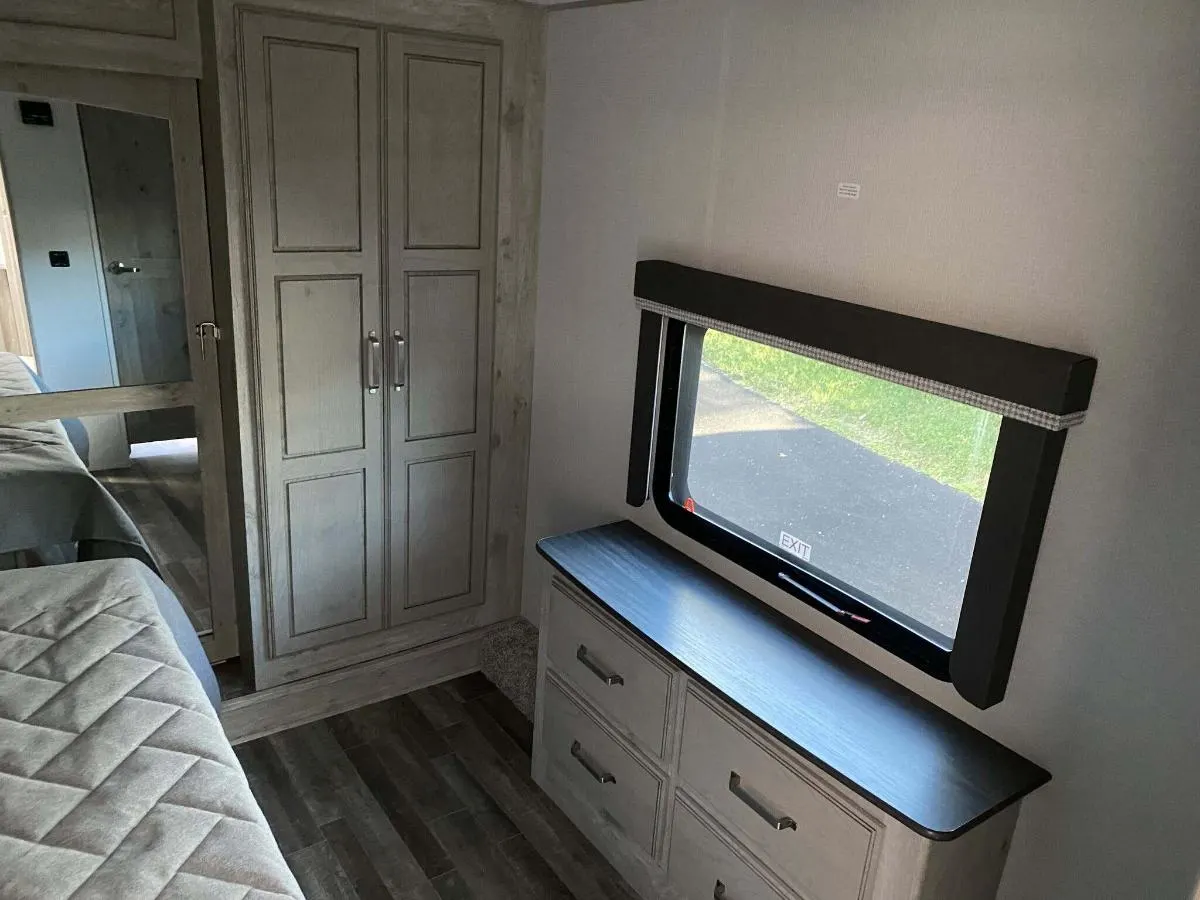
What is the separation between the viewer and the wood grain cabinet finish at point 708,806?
174 centimetres

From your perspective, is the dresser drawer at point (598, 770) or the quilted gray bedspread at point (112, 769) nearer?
the quilted gray bedspread at point (112, 769)

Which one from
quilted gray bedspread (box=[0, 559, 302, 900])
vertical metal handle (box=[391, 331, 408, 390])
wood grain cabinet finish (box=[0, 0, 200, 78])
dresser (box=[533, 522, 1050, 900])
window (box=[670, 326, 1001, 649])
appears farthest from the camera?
vertical metal handle (box=[391, 331, 408, 390])

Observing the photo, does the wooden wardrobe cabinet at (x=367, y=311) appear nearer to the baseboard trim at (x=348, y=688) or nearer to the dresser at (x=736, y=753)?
the baseboard trim at (x=348, y=688)

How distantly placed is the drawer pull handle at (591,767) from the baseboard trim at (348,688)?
34.4 inches

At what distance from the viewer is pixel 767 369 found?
7.37 feet

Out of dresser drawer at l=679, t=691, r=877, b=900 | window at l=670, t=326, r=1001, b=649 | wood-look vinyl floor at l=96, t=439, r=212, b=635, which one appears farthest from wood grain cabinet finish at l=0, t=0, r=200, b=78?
dresser drawer at l=679, t=691, r=877, b=900

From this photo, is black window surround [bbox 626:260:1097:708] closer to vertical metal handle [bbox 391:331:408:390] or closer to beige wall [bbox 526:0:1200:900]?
beige wall [bbox 526:0:1200:900]

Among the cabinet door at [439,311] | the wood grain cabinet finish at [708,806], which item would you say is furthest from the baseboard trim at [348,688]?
the wood grain cabinet finish at [708,806]

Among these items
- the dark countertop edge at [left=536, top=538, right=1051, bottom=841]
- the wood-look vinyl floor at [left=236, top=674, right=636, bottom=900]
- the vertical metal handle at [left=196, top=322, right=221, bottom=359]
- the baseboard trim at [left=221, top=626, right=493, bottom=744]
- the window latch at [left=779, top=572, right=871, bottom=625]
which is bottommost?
the wood-look vinyl floor at [left=236, top=674, right=636, bottom=900]

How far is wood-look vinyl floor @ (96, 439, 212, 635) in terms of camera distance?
2729mm

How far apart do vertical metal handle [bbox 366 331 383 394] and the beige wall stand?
1.09 meters

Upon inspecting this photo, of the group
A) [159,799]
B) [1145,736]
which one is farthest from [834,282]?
[159,799]

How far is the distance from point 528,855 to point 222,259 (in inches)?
75.4

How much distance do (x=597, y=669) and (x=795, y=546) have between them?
24.4 inches
